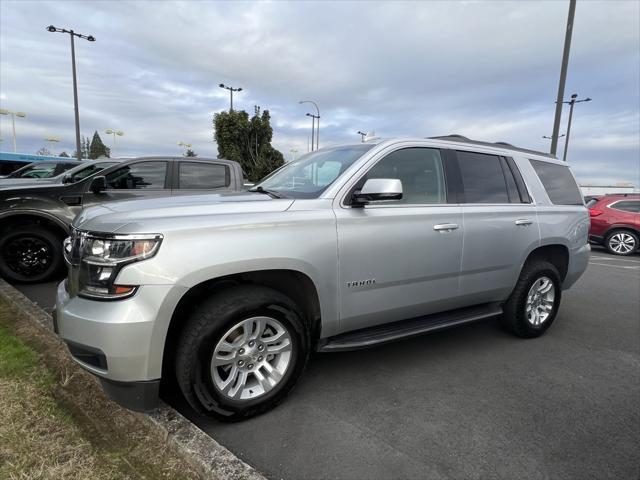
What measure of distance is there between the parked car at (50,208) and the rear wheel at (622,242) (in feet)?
37.2

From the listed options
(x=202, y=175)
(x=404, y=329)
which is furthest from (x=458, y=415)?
(x=202, y=175)

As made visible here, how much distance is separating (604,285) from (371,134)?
5804 mm

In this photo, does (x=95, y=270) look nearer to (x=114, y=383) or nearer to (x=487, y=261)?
(x=114, y=383)

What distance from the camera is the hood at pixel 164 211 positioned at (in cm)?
218

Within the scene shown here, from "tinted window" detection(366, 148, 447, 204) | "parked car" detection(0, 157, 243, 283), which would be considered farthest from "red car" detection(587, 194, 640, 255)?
"parked car" detection(0, 157, 243, 283)

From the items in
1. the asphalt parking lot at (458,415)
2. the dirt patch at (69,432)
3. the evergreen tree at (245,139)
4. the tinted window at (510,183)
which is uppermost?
the evergreen tree at (245,139)

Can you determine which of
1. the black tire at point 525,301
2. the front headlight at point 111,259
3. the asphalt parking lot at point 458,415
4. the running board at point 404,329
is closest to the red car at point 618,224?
the asphalt parking lot at point 458,415

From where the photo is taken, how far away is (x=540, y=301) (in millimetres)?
4199

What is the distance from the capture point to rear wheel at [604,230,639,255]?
36.6 ft

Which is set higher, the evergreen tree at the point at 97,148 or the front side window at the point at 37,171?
the evergreen tree at the point at 97,148

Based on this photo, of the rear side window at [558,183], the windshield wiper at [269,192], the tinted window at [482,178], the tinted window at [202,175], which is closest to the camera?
the windshield wiper at [269,192]

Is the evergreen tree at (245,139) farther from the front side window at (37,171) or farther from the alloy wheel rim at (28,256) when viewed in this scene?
the alloy wheel rim at (28,256)

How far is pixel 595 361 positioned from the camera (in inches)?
145

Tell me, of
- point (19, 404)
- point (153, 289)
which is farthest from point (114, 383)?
point (19, 404)
